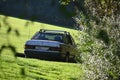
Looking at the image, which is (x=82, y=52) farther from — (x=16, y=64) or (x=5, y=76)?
(x=16, y=64)

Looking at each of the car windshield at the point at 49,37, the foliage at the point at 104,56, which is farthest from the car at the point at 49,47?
the foliage at the point at 104,56

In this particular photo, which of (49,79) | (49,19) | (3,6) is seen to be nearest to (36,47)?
(49,79)

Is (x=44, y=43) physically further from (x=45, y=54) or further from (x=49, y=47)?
(x=45, y=54)

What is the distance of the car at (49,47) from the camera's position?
19906mm

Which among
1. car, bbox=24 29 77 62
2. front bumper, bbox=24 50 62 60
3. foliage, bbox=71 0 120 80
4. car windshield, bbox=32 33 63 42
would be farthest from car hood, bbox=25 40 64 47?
foliage, bbox=71 0 120 80

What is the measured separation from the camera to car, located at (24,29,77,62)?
1991 cm

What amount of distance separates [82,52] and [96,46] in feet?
2.93

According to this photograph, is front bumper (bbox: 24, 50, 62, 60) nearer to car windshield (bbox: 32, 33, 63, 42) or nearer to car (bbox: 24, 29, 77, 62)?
car (bbox: 24, 29, 77, 62)

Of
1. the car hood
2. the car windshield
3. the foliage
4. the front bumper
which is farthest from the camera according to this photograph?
the car windshield

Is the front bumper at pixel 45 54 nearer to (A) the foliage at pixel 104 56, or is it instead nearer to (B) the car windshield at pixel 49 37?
(B) the car windshield at pixel 49 37

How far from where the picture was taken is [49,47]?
65.3 feet

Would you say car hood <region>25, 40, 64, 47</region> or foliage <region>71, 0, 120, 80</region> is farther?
car hood <region>25, 40, 64, 47</region>

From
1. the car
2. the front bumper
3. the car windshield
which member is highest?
the car windshield

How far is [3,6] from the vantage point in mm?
3586
